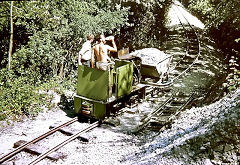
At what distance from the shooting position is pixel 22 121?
8.69m

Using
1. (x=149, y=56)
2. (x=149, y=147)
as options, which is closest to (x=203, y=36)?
(x=149, y=56)

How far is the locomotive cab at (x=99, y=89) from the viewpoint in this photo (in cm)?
848

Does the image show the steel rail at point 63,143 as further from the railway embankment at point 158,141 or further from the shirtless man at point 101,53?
the shirtless man at point 101,53

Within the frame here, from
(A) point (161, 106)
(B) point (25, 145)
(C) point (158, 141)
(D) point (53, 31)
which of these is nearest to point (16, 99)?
(B) point (25, 145)

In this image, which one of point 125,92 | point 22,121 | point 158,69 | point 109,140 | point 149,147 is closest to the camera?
point 149,147

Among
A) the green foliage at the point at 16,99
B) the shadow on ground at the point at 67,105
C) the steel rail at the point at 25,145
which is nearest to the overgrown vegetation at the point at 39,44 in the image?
the green foliage at the point at 16,99

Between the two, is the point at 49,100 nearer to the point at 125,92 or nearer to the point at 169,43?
the point at 125,92

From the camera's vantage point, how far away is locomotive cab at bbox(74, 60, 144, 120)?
8477 millimetres

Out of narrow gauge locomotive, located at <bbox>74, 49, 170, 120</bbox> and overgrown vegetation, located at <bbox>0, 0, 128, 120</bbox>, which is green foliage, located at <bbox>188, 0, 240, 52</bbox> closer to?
narrow gauge locomotive, located at <bbox>74, 49, 170, 120</bbox>

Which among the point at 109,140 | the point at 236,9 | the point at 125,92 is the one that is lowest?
the point at 109,140

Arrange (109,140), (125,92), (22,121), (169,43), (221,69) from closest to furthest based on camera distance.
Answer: (109,140) → (22,121) → (125,92) → (221,69) → (169,43)

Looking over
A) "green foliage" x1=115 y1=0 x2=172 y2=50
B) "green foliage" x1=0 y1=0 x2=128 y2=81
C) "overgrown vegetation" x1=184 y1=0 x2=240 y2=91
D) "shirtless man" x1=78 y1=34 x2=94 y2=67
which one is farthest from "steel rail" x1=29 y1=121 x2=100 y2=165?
"green foliage" x1=115 y1=0 x2=172 y2=50

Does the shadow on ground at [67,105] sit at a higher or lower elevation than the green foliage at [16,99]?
lower

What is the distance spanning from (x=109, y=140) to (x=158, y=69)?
4410 millimetres
